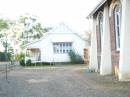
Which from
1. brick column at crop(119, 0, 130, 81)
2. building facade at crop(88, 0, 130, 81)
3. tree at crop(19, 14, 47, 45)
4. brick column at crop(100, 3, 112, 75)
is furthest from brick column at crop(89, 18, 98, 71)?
tree at crop(19, 14, 47, 45)

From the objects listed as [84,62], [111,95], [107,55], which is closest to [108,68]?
[107,55]

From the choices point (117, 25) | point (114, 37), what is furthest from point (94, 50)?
point (117, 25)

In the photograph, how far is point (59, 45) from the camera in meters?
50.8

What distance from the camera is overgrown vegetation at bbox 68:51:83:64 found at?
162 ft

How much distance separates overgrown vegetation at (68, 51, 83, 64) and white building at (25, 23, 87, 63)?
64 cm

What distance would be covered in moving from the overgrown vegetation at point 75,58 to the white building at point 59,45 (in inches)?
25.1

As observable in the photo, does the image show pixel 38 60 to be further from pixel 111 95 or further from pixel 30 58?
pixel 111 95

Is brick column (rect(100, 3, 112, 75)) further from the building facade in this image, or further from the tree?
the tree

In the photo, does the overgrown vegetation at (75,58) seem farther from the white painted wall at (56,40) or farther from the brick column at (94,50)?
the brick column at (94,50)

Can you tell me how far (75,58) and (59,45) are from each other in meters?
3.13

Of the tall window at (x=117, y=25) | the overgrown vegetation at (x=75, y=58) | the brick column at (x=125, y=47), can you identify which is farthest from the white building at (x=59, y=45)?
the brick column at (x=125, y=47)


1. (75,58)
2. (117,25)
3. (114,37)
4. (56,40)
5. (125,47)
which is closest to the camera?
(125,47)

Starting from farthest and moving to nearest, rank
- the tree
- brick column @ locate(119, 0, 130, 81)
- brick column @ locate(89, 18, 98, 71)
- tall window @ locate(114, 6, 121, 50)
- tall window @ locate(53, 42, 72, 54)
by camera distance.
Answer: the tree < tall window @ locate(53, 42, 72, 54) < brick column @ locate(89, 18, 98, 71) < tall window @ locate(114, 6, 121, 50) < brick column @ locate(119, 0, 130, 81)

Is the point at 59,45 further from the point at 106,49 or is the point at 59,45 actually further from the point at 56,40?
the point at 106,49
